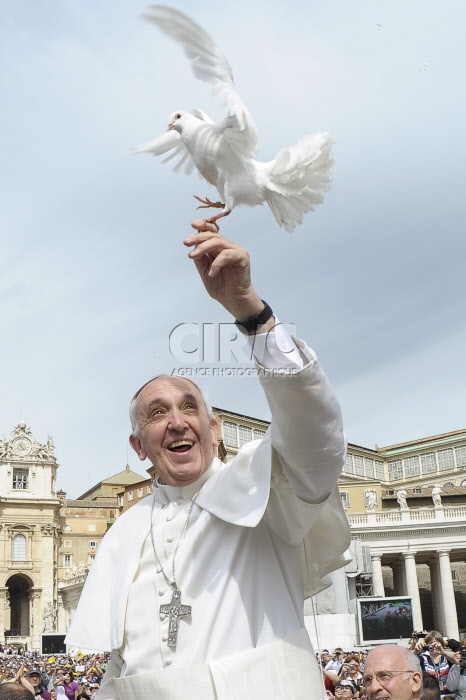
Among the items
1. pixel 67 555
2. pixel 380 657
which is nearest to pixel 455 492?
pixel 67 555

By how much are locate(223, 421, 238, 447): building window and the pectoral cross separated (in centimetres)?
6111

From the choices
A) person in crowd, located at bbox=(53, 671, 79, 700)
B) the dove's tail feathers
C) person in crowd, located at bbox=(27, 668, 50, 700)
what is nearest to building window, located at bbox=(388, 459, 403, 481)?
person in crowd, located at bbox=(53, 671, 79, 700)

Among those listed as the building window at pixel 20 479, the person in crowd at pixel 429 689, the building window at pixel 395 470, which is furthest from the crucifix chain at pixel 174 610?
the building window at pixel 395 470

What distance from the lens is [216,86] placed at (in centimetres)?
331

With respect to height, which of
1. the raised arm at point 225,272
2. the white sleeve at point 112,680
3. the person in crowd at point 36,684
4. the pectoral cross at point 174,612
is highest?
the raised arm at point 225,272

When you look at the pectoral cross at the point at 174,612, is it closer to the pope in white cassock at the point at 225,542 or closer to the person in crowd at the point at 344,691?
the pope in white cassock at the point at 225,542

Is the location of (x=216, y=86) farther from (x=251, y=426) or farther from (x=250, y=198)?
(x=251, y=426)

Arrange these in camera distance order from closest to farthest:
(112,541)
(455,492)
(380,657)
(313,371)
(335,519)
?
(313,371)
(335,519)
(112,541)
(380,657)
(455,492)

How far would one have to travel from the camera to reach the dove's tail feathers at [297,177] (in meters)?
3.50

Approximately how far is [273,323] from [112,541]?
4.15 ft

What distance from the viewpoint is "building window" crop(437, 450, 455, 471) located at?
230 ft

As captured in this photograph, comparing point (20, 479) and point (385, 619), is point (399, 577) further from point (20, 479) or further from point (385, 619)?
point (20, 479)

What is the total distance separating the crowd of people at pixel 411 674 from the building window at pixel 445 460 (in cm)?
5606

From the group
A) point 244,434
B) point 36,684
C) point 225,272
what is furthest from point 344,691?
point 244,434
